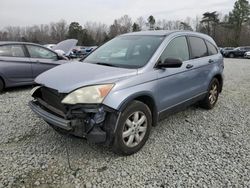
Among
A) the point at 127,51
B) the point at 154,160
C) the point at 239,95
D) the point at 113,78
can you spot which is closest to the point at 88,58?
the point at 127,51

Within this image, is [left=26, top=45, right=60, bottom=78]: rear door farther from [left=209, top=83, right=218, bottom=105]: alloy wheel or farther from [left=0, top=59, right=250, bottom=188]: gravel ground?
[left=209, top=83, right=218, bottom=105]: alloy wheel

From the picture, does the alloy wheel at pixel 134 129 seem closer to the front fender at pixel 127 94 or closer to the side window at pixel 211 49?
the front fender at pixel 127 94

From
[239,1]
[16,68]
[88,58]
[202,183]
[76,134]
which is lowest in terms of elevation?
[202,183]

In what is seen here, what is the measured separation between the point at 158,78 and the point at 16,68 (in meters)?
4.67

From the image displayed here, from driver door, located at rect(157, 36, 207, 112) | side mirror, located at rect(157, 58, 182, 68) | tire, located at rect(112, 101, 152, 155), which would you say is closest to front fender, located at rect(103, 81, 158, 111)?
tire, located at rect(112, 101, 152, 155)

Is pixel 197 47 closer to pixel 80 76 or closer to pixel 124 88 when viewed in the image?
pixel 124 88

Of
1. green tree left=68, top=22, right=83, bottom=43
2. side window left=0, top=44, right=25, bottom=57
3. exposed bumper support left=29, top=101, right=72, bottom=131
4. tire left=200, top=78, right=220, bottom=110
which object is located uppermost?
green tree left=68, top=22, right=83, bottom=43

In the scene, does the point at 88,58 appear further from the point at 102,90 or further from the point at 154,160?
the point at 154,160

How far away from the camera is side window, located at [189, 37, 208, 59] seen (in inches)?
174

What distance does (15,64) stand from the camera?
6.46 metres

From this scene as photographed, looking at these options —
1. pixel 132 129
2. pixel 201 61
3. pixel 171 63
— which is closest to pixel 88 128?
pixel 132 129

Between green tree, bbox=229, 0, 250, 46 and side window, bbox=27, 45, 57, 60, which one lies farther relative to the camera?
green tree, bbox=229, 0, 250, 46

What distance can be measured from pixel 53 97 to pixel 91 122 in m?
0.68

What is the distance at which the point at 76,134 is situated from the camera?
2.83 m
